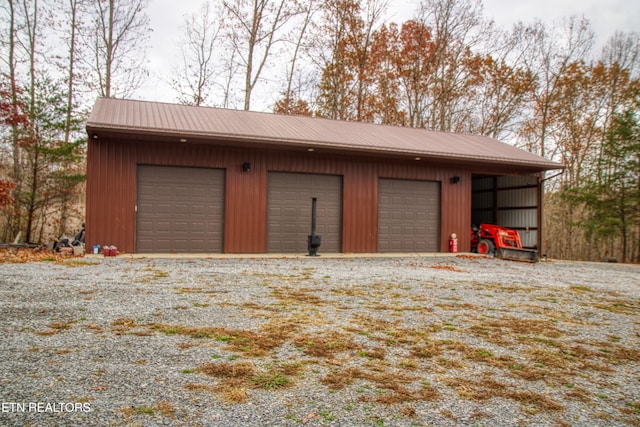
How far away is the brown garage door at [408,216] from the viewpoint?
1303 centimetres

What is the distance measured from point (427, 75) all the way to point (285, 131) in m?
12.8

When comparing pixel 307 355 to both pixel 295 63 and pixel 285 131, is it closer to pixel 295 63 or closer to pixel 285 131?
pixel 285 131

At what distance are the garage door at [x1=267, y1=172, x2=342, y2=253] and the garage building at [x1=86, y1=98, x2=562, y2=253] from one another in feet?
0.09

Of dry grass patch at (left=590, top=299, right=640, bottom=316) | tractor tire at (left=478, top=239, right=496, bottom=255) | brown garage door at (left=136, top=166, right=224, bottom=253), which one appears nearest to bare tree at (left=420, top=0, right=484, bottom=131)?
tractor tire at (left=478, top=239, right=496, bottom=255)

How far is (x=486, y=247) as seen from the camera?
13.5 m

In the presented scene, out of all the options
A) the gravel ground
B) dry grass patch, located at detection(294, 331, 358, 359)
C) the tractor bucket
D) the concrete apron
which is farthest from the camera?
the tractor bucket

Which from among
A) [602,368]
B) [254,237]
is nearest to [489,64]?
[254,237]

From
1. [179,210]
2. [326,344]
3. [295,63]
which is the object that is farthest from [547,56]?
[326,344]

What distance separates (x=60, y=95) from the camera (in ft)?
46.9

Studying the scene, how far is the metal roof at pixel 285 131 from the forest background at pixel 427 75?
504 cm

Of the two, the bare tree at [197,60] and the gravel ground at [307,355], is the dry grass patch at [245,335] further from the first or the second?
the bare tree at [197,60]

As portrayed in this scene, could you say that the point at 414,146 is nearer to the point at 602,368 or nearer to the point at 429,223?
the point at 429,223

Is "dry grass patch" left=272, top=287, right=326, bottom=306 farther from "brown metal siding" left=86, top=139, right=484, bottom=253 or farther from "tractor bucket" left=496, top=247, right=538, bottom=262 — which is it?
"tractor bucket" left=496, top=247, right=538, bottom=262

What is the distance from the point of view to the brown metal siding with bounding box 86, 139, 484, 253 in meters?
10.5
